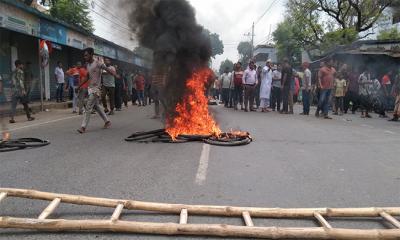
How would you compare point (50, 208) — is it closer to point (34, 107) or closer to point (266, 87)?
point (266, 87)

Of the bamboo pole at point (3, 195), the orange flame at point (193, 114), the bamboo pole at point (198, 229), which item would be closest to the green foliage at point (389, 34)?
the orange flame at point (193, 114)

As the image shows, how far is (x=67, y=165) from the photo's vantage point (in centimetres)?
621

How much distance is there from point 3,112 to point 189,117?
8127 mm

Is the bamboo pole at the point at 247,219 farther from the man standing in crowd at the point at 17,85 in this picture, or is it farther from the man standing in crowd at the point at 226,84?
the man standing in crowd at the point at 226,84

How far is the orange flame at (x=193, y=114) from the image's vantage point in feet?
29.6

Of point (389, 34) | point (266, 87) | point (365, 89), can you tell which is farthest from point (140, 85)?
point (389, 34)

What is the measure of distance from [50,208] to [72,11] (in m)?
30.0

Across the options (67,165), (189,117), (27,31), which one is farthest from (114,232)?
(27,31)

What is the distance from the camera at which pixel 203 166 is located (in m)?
6.12

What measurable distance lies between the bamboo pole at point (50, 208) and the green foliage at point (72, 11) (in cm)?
2752

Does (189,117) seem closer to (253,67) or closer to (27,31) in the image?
(253,67)

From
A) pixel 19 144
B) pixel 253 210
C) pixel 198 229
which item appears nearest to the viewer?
pixel 198 229

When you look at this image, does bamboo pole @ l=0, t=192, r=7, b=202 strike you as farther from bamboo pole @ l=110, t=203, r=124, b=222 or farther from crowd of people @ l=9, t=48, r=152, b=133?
crowd of people @ l=9, t=48, r=152, b=133

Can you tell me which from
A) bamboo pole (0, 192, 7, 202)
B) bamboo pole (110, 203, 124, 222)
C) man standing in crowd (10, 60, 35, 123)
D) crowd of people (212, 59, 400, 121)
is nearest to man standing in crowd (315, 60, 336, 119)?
crowd of people (212, 59, 400, 121)
